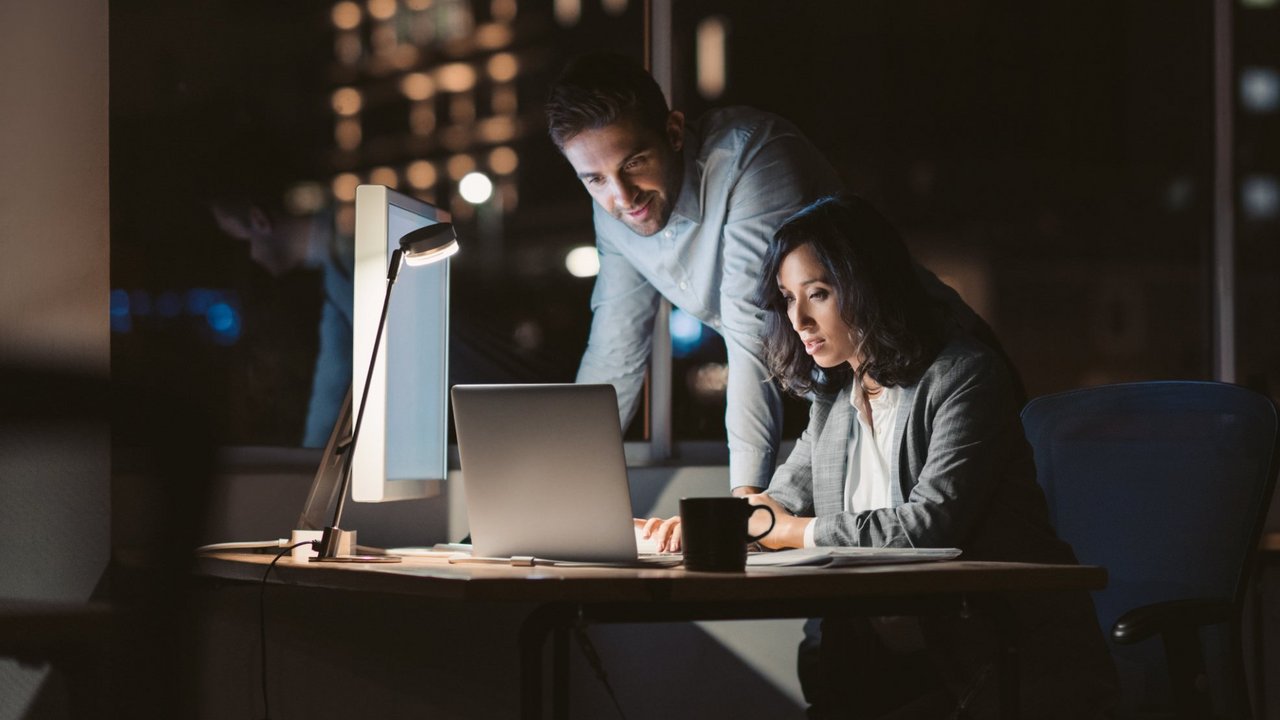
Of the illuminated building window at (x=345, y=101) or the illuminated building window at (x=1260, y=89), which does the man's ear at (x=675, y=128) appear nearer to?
the illuminated building window at (x=345, y=101)

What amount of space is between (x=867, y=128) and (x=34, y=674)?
235 centimetres

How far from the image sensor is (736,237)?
2389mm

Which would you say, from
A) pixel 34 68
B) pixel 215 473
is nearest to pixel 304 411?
pixel 215 473

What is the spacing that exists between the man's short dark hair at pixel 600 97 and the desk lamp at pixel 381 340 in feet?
1.69

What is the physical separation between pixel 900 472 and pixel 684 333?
3.88ft

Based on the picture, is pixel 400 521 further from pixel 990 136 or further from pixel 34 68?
pixel 990 136

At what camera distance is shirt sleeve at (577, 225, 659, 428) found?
2674 millimetres

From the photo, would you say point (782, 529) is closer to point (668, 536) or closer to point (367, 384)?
point (668, 536)

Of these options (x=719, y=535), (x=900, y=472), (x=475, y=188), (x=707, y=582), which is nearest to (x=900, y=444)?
(x=900, y=472)

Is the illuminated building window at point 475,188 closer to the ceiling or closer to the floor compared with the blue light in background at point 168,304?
closer to the ceiling

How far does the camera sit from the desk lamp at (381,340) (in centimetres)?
173

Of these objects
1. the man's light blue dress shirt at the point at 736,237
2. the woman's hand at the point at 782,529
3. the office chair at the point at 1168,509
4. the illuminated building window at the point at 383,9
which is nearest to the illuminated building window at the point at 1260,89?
the man's light blue dress shirt at the point at 736,237

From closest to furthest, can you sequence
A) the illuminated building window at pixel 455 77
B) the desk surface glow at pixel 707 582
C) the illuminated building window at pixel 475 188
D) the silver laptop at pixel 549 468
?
1. the desk surface glow at pixel 707 582
2. the silver laptop at pixel 549 468
3. the illuminated building window at pixel 475 188
4. the illuminated building window at pixel 455 77

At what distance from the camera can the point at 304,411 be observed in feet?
8.28
